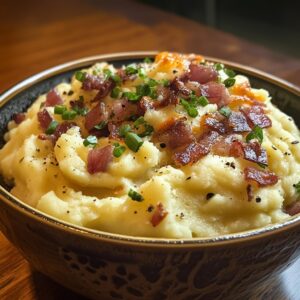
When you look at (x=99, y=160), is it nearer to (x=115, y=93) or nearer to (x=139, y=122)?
(x=139, y=122)

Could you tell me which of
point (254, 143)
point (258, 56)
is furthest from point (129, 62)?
point (258, 56)

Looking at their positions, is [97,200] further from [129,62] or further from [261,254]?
[129,62]

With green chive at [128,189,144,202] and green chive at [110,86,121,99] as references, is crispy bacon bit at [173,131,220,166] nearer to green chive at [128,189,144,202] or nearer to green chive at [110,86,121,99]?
green chive at [128,189,144,202]

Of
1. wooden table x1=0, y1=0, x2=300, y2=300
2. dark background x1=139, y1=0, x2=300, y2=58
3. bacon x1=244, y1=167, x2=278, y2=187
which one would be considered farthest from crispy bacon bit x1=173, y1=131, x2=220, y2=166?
dark background x1=139, y1=0, x2=300, y2=58

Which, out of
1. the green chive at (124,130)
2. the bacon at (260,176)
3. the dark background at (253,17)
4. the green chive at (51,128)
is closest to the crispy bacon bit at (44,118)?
the green chive at (51,128)

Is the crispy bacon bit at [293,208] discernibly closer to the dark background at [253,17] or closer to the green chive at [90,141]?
the green chive at [90,141]

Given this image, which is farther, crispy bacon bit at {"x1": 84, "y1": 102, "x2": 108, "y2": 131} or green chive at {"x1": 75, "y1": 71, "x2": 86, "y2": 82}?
green chive at {"x1": 75, "y1": 71, "x2": 86, "y2": 82}

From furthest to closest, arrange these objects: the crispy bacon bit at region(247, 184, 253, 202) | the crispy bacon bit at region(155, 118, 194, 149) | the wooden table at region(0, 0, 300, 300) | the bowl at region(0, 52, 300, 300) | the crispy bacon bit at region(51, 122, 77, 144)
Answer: the wooden table at region(0, 0, 300, 300)
the crispy bacon bit at region(51, 122, 77, 144)
the crispy bacon bit at region(155, 118, 194, 149)
the crispy bacon bit at region(247, 184, 253, 202)
the bowl at region(0, 52, 300, 300)

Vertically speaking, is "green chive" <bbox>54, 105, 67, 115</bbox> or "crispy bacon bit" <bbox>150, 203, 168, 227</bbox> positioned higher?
"green chive" <bbox>54, 105, 67, 115</bbox>

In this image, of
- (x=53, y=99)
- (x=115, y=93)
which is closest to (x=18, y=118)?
(x=53, y=99)
